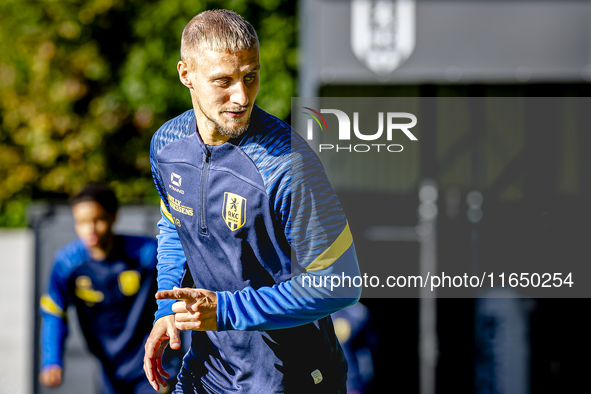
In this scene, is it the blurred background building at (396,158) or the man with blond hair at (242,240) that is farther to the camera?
the blurred background building at (396,158)

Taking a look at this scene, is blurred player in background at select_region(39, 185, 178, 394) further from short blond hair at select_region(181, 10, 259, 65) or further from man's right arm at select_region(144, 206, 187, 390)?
short blond hair at select_region(181, 10, 259, 65)

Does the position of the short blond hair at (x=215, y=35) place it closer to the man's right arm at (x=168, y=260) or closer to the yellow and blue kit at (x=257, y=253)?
Result: the yellow and blue kit at (x=257, y=253)

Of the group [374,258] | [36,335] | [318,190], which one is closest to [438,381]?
[36,335]

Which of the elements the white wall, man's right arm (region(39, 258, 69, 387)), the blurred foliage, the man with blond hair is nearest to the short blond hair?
the man with blond hair

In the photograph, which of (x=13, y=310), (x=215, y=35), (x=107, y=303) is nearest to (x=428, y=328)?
(x=107, y=303)

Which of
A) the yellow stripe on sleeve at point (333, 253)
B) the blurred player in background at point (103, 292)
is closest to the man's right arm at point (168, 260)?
the yellow stripe on sleeve at point (333, 253)

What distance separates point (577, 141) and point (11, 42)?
5216mm

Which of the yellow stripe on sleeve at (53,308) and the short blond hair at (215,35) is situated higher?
the short blond hair at (215,35)

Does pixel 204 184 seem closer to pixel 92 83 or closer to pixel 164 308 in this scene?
pixel 164 308

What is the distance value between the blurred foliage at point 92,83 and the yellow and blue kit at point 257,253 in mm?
4391

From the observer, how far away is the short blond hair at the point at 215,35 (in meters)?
1.02

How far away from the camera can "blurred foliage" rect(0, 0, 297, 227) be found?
5.54 meters

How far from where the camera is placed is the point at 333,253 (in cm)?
105

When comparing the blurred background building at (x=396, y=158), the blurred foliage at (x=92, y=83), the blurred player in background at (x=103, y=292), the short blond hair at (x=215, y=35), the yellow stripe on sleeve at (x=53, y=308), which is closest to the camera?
the short blond hair at (x=215, y=35)
